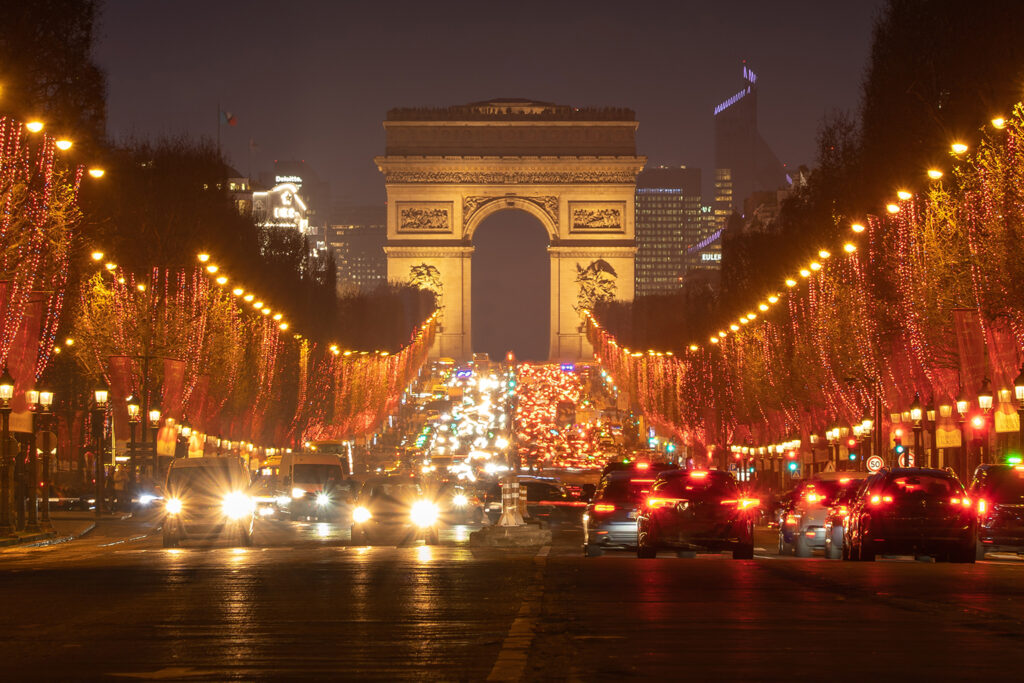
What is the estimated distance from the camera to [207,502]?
123ft

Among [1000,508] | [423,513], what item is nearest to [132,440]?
[423,513]

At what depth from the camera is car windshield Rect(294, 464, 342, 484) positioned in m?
50.2

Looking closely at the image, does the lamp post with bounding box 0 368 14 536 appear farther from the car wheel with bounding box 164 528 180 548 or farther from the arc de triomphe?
the arc de triomphe

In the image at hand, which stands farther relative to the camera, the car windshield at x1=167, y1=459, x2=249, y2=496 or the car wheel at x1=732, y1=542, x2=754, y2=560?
the car windshield at x1=167, y1=459, x2=249, y2=496

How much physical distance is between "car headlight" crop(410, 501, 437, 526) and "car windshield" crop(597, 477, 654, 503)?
5.58 meters

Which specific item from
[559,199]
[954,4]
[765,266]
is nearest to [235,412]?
[765,266]

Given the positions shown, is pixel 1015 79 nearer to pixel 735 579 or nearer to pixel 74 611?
pixel 735 579

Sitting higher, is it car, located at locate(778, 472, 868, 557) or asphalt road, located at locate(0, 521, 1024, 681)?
car, located at locate(778, 472, 868, 557)

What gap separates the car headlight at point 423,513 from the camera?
35812 mm

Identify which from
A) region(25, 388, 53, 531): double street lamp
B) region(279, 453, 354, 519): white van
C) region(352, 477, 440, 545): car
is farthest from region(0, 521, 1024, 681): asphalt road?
region(279, 453, 354, 519): white van

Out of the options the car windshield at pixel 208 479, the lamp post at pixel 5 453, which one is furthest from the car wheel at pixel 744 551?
the lamp post at pixel 5 453

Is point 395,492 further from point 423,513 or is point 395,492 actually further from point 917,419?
point 917,419

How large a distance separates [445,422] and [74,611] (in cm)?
11929

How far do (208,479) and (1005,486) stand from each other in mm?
16623
